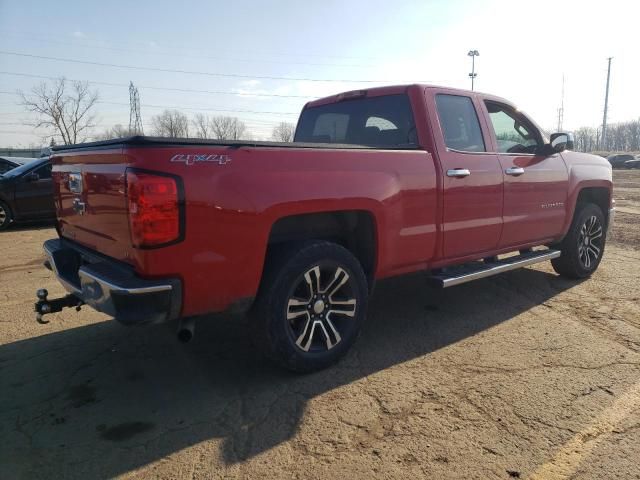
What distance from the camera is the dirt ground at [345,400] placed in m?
2.47

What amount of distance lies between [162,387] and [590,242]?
17.3 feet

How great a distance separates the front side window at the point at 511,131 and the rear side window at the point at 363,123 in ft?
3.63

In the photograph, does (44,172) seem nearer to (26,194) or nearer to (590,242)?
(26,194)

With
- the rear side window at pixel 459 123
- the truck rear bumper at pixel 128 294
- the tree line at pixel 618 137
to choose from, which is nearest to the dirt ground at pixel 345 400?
the truck rear bumper at pixel 128 294

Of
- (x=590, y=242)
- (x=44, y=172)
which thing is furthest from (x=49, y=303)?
(x=44, y=172)

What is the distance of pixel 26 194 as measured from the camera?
1025 centimetres

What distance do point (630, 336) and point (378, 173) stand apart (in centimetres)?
263

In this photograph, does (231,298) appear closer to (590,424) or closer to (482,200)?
(590,424)

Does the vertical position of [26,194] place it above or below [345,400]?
above

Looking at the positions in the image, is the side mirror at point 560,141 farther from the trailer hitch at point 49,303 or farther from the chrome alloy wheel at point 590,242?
the trailer hitch at point 49,303

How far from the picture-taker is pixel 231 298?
2938 mm

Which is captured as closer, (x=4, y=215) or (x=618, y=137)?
(x=4, y=215)

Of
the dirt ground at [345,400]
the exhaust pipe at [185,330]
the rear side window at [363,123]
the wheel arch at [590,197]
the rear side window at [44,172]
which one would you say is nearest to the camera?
the dirt ground at [345,400]

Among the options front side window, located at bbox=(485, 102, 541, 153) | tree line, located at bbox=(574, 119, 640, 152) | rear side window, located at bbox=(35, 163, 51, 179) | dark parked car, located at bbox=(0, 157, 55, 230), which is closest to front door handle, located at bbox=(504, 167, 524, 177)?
front side window, located at bbox=(485, 102, 541, 153)
